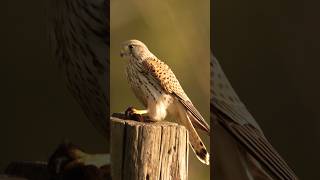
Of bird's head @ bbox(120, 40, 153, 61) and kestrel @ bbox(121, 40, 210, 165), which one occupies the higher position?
bird's head @ bbox(120, 40, 153, 61)

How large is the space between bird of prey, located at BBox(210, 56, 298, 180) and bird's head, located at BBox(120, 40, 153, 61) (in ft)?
1.27

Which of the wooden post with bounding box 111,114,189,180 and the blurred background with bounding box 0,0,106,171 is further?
the blurred background with bounding box 0,0,106,171

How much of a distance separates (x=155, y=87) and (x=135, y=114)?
10 centimetres

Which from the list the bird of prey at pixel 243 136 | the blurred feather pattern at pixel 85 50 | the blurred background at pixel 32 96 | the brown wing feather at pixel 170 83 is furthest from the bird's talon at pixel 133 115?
the blurred background at pixel 32 96

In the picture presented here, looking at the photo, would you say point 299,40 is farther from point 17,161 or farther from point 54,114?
point 17,161

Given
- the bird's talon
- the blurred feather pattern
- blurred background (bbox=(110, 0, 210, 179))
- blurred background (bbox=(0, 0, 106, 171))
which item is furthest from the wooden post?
blurred background (bbox=(0, 0, 106, 171))

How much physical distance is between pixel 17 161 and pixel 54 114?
0.83 feet

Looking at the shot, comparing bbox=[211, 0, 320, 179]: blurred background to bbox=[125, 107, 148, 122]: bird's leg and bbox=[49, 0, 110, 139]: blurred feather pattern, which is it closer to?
bbox=[49, 0, 110, 139]: blurred feather pattern

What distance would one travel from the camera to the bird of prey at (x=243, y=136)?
2037 millimetres

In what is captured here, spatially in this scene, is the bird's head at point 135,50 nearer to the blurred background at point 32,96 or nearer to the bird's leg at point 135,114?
the bird's leg at point 135,114

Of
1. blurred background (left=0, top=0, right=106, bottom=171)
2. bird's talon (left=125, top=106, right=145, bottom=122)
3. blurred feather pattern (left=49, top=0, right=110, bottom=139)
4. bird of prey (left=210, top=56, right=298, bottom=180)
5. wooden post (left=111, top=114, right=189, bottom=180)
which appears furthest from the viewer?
blurred background (left=0, top=0, right=106, bottom=171)

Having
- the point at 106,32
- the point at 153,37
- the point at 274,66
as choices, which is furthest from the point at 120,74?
the point at 274,66

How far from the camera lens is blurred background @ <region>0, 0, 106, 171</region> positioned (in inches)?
98.1

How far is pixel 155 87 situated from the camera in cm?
172
